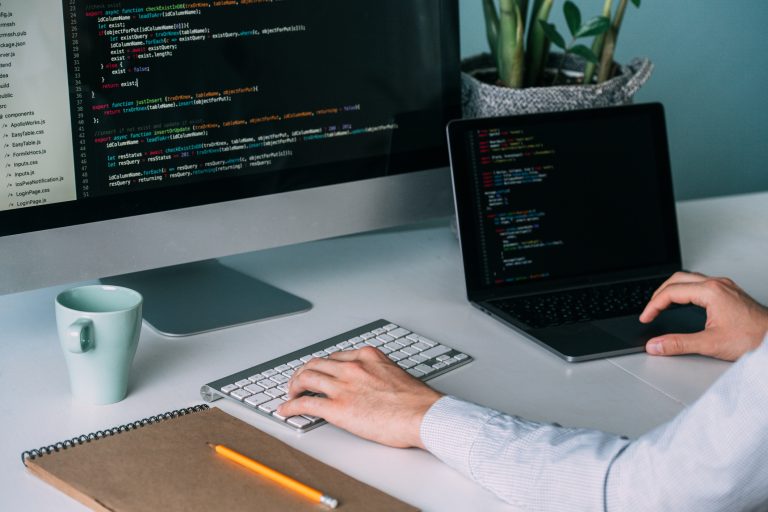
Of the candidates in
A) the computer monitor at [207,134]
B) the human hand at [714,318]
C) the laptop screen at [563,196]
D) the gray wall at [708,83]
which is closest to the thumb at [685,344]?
the human hand at [714,318]

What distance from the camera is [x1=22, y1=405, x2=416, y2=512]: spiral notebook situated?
2.49ft

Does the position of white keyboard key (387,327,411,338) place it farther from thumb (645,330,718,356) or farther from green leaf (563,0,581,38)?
green leaf (563,0,581,38)

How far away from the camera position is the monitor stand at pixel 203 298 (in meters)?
1.13

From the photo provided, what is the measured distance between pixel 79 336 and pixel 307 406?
0.21 m

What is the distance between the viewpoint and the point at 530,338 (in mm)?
1103

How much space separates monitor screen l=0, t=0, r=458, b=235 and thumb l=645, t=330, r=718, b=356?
38 cm

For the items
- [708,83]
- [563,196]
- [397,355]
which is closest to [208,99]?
[397,355]

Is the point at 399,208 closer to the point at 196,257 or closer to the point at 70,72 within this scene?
the point at 196,257

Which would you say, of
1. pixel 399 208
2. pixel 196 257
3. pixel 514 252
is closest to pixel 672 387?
pixel 514 252

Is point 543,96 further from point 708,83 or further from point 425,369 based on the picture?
point 708,83

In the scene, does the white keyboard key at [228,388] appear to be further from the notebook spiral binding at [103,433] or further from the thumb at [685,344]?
the thumb at [685,344]

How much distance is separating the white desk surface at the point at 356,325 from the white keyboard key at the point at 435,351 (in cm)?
3

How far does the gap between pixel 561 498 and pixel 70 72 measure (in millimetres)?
634

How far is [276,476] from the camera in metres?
0.79
